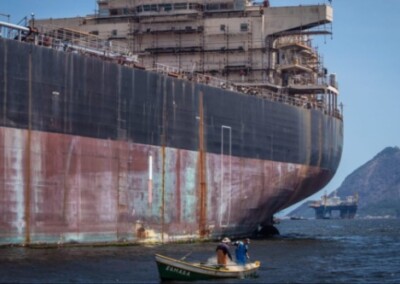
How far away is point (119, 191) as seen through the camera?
32.2 metres

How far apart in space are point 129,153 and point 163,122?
2.47 m

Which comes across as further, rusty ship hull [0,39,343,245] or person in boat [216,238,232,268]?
rusty ship hull [0,39,343,245]

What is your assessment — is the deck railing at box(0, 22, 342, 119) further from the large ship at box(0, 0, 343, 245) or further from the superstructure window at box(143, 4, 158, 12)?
the superstructure window at box(143, 4, 158, 12)

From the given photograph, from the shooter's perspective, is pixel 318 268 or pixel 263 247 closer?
pixel 318 268

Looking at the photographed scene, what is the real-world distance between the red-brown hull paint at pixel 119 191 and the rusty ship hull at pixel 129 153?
4 cm

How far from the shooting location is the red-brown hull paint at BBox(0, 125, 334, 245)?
28.5 metres

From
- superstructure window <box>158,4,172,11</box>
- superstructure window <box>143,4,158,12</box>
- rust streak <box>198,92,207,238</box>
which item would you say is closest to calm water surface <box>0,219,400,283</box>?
rust streak <box>198,92,207,238</box>

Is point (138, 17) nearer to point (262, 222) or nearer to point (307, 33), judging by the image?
point (307, 33)

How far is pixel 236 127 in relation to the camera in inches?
1532

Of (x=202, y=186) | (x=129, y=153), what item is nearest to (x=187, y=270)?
(x=129, y=153)

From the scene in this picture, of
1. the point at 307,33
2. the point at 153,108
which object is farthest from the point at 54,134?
the point at 307,33

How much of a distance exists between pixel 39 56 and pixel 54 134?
2.78 metres

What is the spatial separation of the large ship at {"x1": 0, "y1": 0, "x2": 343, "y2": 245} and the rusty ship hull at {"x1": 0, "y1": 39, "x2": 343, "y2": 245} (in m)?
0.05

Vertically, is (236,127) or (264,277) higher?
(236,127)
